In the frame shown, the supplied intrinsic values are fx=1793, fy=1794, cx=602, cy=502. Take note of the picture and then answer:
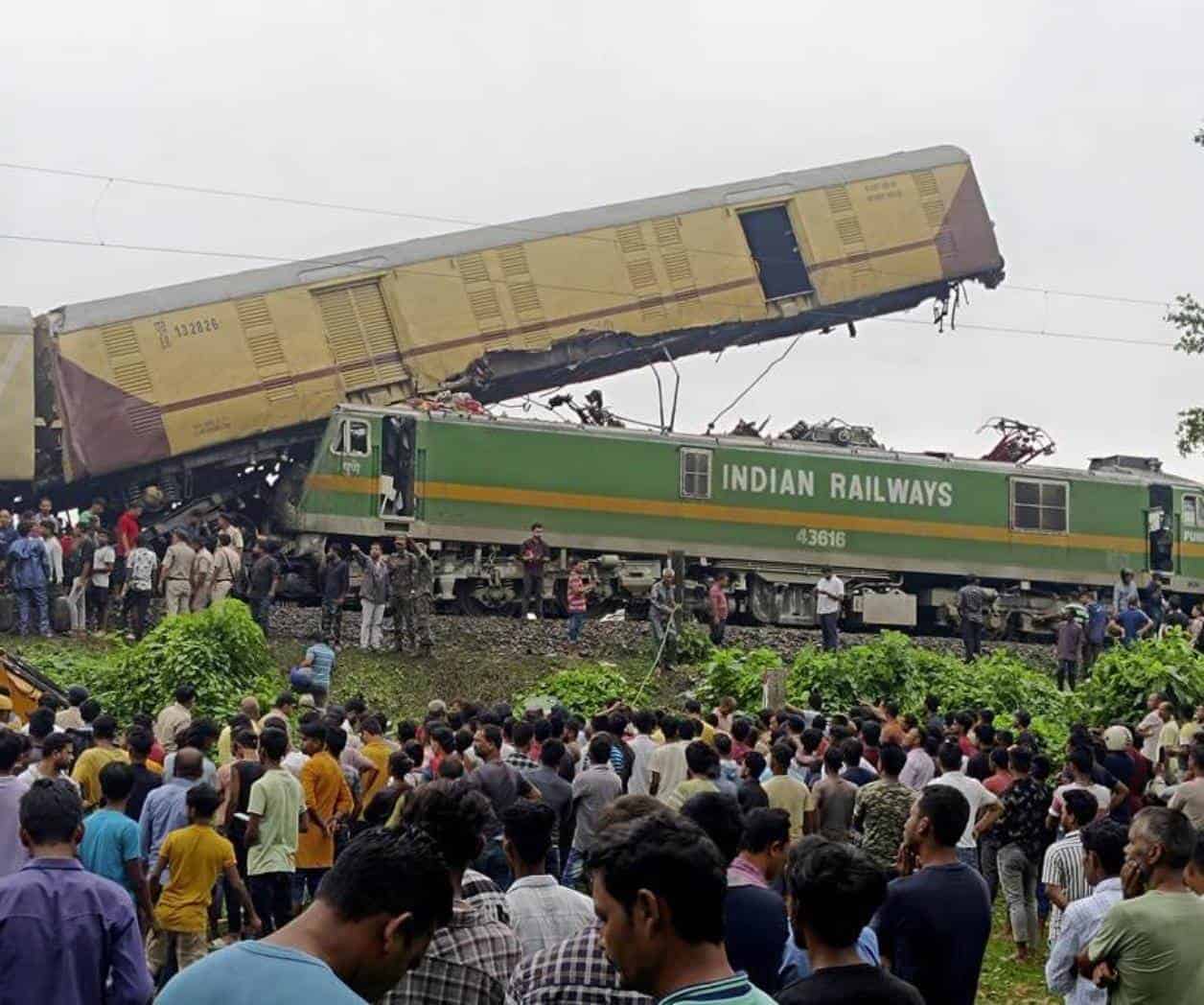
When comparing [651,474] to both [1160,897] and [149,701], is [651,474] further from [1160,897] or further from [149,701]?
[1160,897]

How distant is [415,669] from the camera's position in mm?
21312

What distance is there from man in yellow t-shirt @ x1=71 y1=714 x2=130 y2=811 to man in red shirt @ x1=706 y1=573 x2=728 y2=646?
15.3 m

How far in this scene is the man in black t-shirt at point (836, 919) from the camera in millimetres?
4754

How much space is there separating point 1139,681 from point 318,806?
35.8 ft

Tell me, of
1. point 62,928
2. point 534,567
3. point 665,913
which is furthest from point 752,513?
point 665,913

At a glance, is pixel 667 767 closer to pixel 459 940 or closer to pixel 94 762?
pixel 94 762

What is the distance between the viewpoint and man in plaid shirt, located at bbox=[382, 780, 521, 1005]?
494cm

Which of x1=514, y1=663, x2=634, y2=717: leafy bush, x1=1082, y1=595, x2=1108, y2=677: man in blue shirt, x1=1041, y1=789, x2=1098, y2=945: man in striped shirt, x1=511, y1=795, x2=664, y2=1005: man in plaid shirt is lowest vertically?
x1=1082, y1=595, x2=1108, y2=677: man in blue shirt

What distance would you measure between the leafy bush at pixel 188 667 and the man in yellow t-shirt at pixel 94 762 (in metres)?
7.30

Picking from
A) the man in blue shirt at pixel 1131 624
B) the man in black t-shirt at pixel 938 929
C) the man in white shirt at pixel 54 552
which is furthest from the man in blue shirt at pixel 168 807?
the man in blue shirt at pixel 1131 624

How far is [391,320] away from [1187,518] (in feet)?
47.8

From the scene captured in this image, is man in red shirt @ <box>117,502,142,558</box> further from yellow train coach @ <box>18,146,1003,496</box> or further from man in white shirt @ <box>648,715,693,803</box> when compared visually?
man in white shirt @ <box>648,715,693,803</box>

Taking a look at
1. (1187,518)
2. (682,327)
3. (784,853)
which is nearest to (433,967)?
(784,853)

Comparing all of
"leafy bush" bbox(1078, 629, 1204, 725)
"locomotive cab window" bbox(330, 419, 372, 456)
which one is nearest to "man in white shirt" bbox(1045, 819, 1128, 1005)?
"leafy bush" bbox(1078, 629, 1204, 725)
